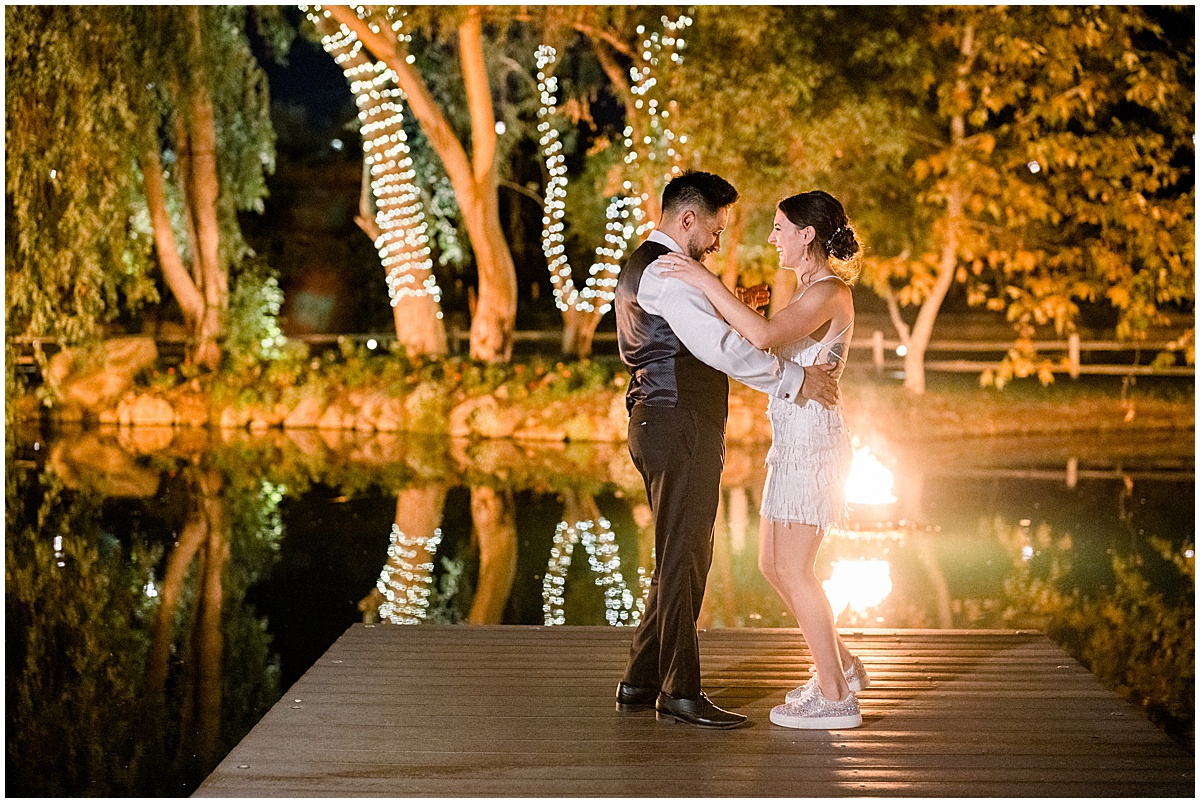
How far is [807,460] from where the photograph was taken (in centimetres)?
467

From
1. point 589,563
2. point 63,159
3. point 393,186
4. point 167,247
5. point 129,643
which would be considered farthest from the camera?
point 167,247

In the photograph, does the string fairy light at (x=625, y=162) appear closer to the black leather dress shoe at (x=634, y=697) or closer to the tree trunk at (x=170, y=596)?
the tree trunk at (x=170, y=596)

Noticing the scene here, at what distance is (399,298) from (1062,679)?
47.0ft

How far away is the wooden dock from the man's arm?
48.6 inches

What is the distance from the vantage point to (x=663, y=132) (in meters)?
15.9

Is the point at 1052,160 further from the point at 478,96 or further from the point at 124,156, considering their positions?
the point at 124,156

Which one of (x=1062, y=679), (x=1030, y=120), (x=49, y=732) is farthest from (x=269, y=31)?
(x=1062, y=679)

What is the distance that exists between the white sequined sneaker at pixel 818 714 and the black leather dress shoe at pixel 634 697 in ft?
1.48

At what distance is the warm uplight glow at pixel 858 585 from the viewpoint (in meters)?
7.56

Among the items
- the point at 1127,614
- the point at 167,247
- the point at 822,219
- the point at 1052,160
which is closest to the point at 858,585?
the point at 1127,614

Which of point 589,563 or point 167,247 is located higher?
point 167,247

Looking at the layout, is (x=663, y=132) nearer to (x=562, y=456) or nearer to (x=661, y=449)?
(x=562, y=456)

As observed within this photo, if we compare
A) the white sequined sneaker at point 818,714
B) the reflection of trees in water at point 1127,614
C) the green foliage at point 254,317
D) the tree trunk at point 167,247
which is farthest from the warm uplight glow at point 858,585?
the tree trunk at point 167,247

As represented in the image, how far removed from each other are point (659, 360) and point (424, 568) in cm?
447
